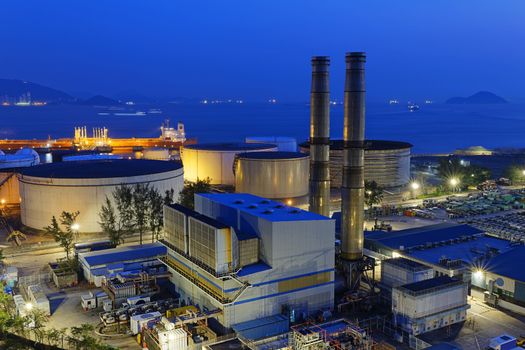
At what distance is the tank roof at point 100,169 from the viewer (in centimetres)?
4178

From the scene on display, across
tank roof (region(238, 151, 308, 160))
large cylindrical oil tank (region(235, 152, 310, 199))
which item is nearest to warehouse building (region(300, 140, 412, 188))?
tank roof (region(238, 151, 308, 160))

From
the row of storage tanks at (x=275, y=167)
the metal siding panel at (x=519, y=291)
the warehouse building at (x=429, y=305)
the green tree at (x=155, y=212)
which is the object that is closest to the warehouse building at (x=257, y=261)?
the warehouse building at (x=429, y=305)

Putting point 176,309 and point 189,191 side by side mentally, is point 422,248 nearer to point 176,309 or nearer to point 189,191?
point 176,309

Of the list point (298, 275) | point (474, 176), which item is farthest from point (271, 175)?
point (298, 275)

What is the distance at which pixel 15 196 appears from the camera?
50.2 metres

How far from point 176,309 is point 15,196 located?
110 ft

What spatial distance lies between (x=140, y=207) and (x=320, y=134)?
15554 millimetres

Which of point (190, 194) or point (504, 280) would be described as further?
point (190, 194)

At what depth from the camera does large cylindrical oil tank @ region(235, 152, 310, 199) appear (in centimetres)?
5178

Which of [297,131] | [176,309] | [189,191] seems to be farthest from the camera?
[297,131]

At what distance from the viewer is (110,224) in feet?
128

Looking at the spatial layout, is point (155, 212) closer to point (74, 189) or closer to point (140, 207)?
point (140, 207)

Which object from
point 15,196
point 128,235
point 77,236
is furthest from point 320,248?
point 15,196

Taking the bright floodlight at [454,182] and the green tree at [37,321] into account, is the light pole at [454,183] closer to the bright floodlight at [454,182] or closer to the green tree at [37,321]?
the bright floodlight at [454,182]
